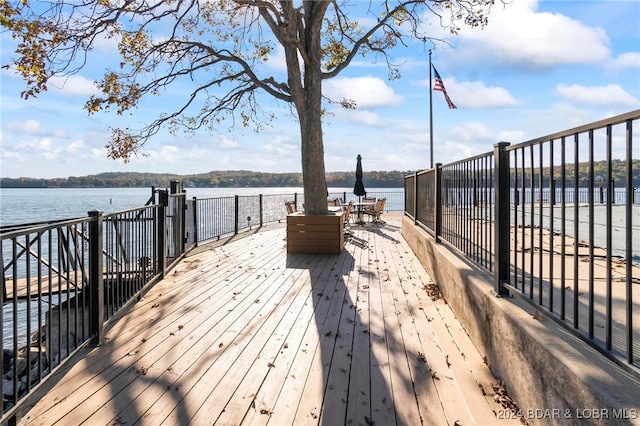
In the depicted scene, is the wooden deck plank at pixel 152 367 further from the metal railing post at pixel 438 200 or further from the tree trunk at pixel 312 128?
the tree trunk at pixel 312 128

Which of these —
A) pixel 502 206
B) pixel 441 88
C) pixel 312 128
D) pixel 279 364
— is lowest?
pixel 279 364

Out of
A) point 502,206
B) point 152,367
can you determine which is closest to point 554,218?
point 502,206

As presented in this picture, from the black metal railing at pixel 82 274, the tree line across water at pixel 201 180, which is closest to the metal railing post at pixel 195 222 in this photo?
the black metal railing at pixel 82 274

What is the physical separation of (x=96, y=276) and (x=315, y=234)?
473 cm

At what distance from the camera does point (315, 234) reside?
7469 millimetres

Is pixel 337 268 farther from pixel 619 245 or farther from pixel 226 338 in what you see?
pixel 619 245

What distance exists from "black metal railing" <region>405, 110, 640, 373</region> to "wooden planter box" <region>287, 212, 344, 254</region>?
2.21 meters

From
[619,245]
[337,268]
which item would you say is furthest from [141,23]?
[619,245]

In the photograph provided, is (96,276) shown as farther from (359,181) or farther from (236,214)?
(359,181)

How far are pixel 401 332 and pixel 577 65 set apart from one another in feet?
34.4

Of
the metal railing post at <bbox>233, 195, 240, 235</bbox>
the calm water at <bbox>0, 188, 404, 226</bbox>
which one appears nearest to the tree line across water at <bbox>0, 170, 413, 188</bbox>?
the calm water at <bbox>0, 188, 404, 226</bbox>

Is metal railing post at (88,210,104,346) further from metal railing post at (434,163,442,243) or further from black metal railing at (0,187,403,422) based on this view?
metal railing post at (434,163,442,243)

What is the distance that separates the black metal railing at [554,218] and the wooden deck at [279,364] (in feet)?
2.32

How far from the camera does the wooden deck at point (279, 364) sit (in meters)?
2.11
